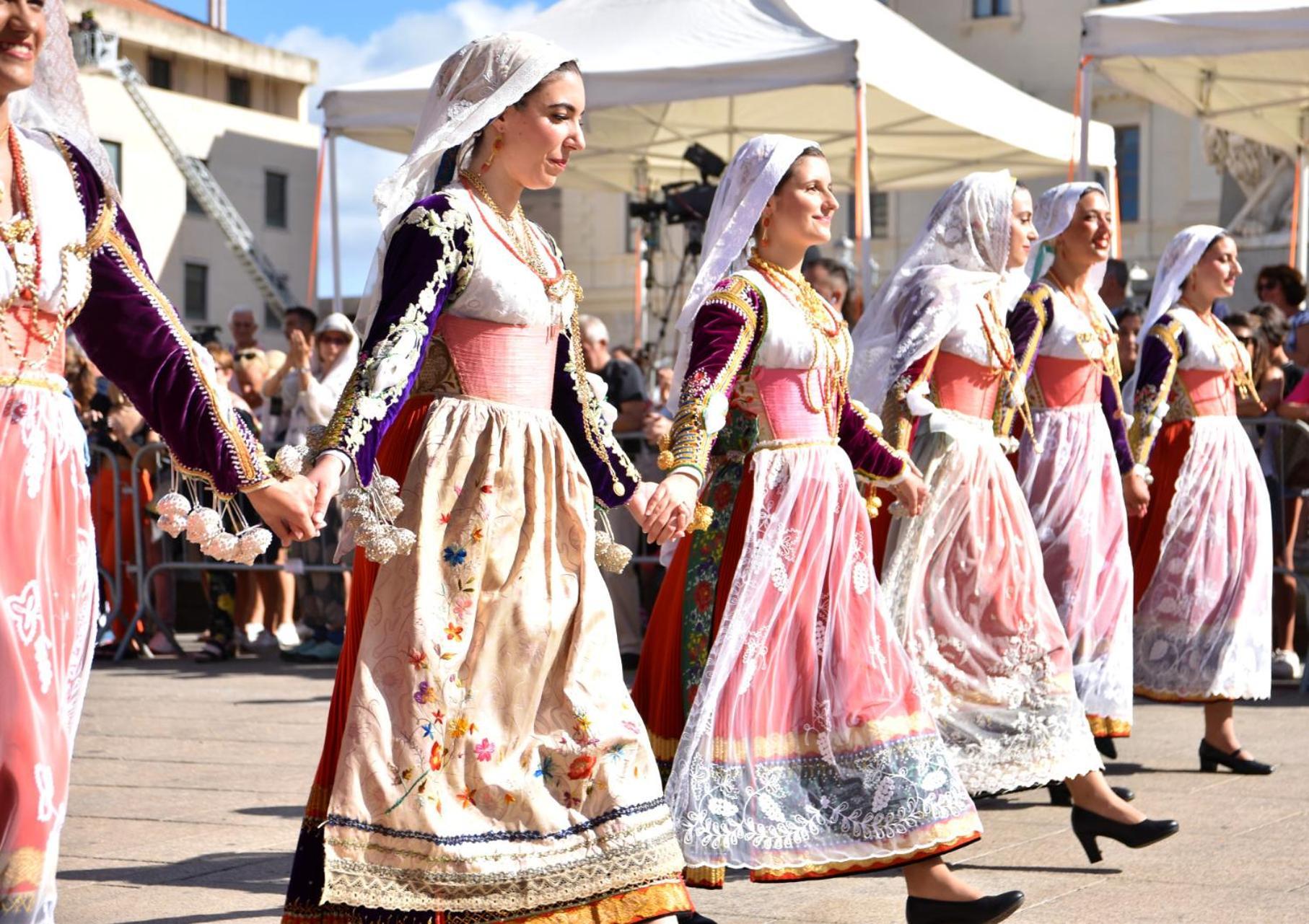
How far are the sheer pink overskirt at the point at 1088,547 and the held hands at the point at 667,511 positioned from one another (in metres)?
2.61

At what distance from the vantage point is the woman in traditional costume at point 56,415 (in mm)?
2812

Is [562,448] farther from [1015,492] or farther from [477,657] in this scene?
[1015,492]

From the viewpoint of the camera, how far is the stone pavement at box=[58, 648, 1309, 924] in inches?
184

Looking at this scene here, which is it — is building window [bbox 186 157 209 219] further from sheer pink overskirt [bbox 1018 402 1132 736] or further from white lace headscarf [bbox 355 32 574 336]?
white lace headscarf [bbox 355 32 574 336]

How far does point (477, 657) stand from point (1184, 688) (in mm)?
4171

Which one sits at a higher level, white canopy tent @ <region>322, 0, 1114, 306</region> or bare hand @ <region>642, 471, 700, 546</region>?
white canopy tent @ <region>322, 0, 1114, 306</region>

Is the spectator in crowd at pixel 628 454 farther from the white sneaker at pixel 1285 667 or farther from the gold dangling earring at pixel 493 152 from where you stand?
the gold dangling earring at pixel 493 152

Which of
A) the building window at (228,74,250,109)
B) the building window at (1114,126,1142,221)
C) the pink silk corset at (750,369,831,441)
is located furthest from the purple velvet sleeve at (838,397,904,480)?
the building window at (228,74,250,109)

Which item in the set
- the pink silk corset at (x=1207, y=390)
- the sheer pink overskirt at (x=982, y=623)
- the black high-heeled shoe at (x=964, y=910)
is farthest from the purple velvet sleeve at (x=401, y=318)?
the pink silk corset at (x=1207, y=390)

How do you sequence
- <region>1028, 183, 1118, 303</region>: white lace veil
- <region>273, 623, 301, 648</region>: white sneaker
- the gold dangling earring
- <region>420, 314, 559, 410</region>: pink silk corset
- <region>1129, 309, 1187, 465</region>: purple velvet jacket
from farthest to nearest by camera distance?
1. <region>273, 623, 301, 648</region>: white sneaker
2. <region>1129, 309, 1187, 465</region>: purple velvet jacket
3. <region>1028, 183, 1118, 303</region>: white lace veil
4. the gold dangling earring
5. <region>420, 314, 559, 410</region>: pink silk corset

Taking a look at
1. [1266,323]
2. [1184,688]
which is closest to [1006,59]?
[1266,323]

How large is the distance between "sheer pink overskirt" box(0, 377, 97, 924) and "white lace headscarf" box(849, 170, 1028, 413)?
3.19 metres

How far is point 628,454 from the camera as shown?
1027 cm

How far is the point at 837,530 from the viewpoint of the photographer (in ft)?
15.7
